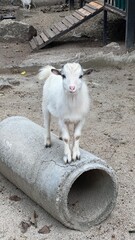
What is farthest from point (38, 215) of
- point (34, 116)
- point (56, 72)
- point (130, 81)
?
point (130, 81)

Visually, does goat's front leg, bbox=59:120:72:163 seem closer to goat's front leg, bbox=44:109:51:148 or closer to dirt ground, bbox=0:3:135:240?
goat's front leg, bbox=44:109:51:148

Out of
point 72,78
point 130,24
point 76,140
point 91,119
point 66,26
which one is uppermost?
point 72,78

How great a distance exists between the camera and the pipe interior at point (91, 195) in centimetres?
426

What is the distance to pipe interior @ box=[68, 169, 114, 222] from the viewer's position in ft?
14.0

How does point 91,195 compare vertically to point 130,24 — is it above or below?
above

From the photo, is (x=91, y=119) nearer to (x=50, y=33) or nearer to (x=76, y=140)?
(x=76, y=140)

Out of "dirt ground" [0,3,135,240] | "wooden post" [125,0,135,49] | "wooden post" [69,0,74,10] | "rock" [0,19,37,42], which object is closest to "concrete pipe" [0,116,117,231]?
"dirt ground" [0,3,135,240]

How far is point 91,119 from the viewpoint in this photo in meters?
6.62

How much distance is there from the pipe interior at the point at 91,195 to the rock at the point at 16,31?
23.9 feet

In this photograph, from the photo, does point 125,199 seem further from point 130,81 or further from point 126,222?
point 130,81

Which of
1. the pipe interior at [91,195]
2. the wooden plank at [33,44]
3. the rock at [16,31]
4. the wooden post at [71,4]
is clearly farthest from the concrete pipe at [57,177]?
the wooden post at [71,4]

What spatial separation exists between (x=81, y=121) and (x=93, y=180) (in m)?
0.71

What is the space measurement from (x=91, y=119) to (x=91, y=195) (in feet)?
7.49

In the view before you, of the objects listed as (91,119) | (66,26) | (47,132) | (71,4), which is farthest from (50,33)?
(47,132)
